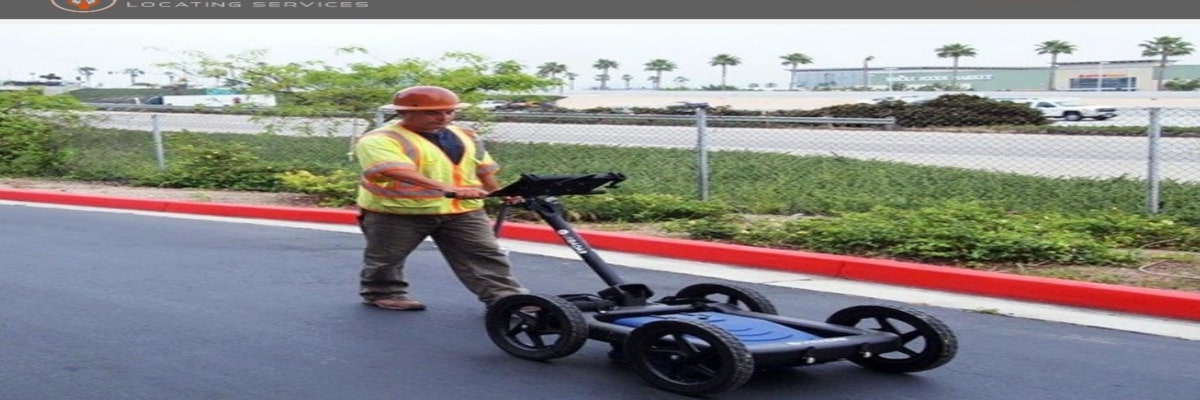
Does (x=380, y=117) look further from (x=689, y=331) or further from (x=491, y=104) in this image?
(x=689, y=331)

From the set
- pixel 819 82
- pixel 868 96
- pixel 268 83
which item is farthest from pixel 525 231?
pixel 819 82

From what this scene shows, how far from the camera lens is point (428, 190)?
5.72 meters

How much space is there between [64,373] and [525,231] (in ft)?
15.7

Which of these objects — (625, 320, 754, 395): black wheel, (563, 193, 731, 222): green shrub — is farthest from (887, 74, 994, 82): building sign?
(625, 320, 754, 395): black wheel

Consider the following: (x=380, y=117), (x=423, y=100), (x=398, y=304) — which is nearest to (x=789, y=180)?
(x=380, y=117)

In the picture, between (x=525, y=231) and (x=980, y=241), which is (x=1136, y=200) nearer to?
(x=980, y=241)

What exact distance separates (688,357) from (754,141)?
510 inches

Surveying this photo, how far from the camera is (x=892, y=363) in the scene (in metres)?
5.25

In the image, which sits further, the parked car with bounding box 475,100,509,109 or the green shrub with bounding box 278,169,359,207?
the parked car with bounding box 475,100,509,109

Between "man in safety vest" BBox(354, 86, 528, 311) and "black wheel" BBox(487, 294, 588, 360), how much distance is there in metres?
0.52

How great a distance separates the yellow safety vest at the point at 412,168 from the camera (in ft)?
19.0

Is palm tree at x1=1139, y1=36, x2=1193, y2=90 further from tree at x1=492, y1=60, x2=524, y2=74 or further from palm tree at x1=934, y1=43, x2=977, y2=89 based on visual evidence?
tree at x1=492, y1=60, x2=524, y2=74

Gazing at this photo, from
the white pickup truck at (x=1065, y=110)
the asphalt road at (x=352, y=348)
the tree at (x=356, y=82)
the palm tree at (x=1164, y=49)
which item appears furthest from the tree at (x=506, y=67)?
the palm tree at (x=1164, y=49)

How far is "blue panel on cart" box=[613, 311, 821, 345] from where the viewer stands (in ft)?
16.2
